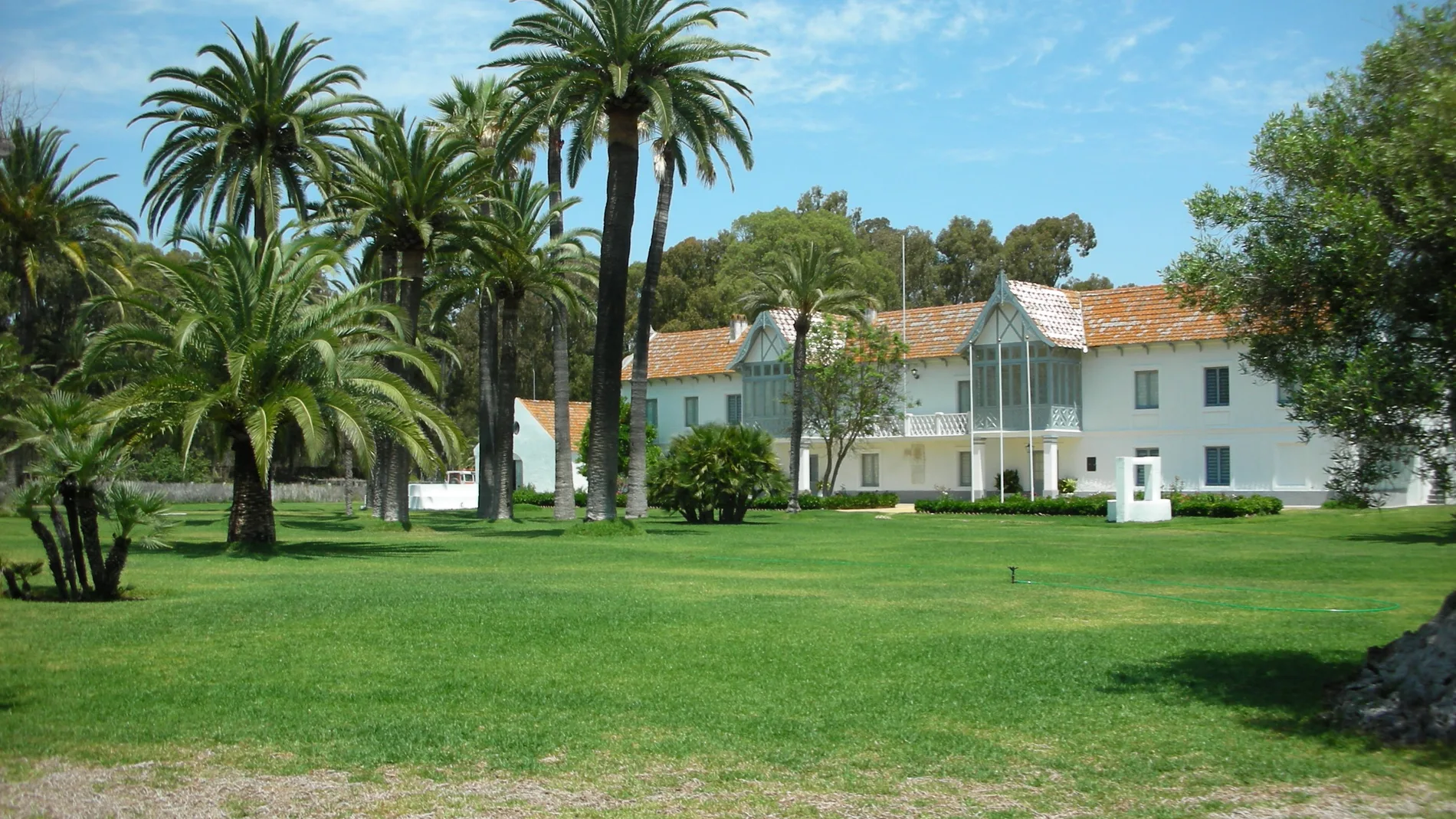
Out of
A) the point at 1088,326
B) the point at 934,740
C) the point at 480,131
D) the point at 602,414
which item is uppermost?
the point at 480,131

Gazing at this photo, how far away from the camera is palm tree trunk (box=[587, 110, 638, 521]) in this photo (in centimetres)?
3247

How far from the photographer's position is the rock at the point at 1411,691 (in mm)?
8172

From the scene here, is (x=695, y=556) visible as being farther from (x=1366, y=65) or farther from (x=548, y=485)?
(x=548, y=485)

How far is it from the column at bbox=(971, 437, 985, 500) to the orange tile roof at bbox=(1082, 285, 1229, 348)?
627 cm

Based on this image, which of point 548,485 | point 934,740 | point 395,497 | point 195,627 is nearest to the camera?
point 934,740

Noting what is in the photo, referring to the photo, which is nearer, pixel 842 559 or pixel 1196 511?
pixel 842 559

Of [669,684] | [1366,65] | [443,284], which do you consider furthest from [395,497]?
[1366,65]

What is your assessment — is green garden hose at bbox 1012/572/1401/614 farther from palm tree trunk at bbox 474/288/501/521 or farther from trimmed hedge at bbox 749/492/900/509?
trimmed hedge at bbox 749/492/900/509

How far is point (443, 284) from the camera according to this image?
40.7 m

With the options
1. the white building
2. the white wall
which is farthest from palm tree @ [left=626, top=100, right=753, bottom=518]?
the white wall

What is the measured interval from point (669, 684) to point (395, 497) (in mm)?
29957

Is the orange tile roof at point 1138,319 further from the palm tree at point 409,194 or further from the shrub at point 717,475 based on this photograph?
the palm tree at point 409,194

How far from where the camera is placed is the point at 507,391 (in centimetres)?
4169

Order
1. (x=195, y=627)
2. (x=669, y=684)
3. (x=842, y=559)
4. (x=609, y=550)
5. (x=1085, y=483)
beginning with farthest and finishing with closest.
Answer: (x=1085, y=483) → (x=609, y=550) → (x=842, y=559) → (x=195, y=627) → (x=669, y=684)
